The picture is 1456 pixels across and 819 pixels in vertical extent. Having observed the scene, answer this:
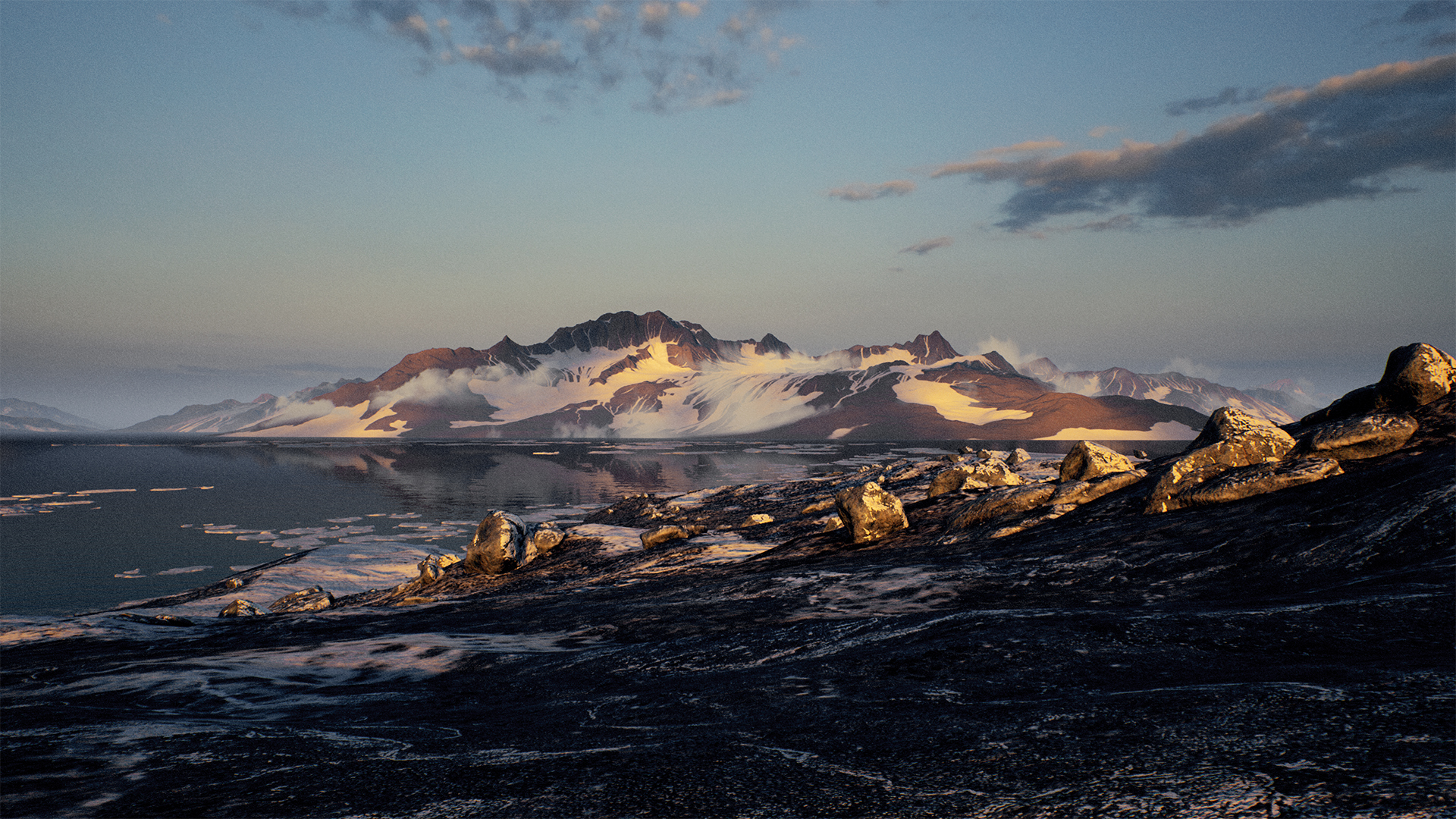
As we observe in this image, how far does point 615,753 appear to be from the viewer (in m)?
5.64

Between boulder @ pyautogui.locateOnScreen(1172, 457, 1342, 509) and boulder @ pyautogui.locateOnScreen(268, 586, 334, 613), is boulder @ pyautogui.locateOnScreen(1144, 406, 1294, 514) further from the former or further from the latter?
boulder @ pyautogui.locateOnScreen(268, 586, 334, 613)

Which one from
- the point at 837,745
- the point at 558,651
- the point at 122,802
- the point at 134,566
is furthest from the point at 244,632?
the point at 134,566

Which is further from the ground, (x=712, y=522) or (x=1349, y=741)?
(x=1349, y=741)

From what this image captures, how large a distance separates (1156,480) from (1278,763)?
1339 cm

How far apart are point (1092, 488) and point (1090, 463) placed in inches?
88.5

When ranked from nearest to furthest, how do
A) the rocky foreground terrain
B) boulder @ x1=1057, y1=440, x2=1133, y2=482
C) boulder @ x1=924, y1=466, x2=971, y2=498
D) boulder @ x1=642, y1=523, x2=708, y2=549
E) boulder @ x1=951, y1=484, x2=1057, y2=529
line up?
1. the rocky foreground terrain
2. boulder @ x1=951, y1=484, x2=1057, y2=529
3. boulder @ x1=1057, y1=440, x2=1133, y2=482
4. boulder @ x1=924, y1=466, x2=971, y2=498
5. boulder @ x1=642, y1=523, x2=708, y2=549

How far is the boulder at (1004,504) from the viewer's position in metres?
18.3

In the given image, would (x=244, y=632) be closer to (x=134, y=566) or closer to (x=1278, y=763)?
(x=1278, y=763)

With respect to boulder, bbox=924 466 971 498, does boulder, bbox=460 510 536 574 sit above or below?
below

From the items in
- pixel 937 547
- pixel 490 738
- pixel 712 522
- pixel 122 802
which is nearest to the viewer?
pixel 122 802

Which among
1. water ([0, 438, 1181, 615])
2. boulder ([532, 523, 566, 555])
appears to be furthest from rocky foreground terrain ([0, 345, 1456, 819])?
water ([0, 438, 1181, 615])

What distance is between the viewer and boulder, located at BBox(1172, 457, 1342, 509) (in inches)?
556

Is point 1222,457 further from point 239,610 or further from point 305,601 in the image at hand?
point 305,601

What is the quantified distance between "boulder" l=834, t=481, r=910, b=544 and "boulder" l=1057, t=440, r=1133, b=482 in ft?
15.1
